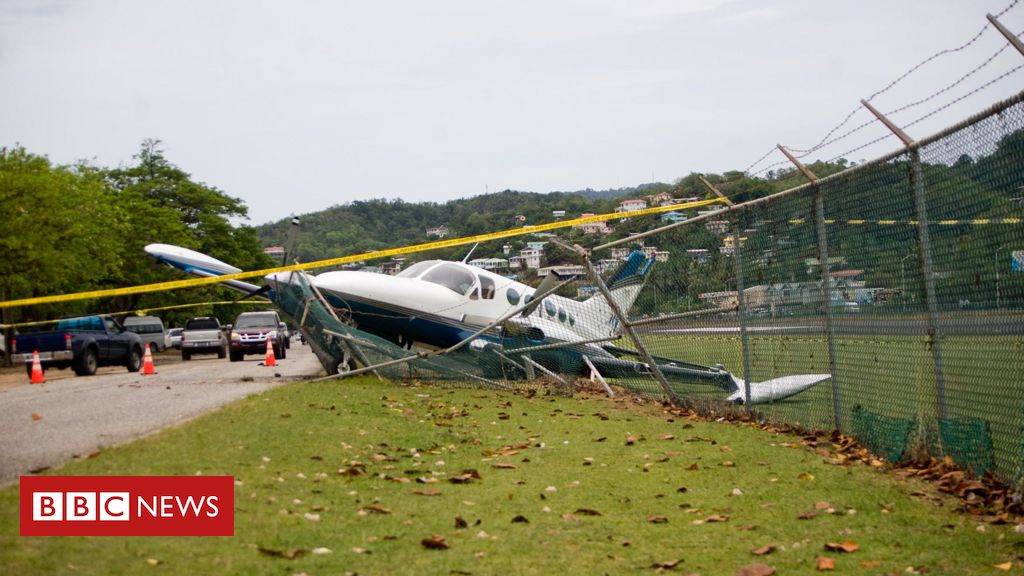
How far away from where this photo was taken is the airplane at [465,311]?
1664 centimetres

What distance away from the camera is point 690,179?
20547 mm

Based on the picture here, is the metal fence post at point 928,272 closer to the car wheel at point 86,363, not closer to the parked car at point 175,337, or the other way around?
the car wheel at point 86,363

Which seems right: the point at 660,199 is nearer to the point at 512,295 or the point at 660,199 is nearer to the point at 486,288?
the point at 512,295

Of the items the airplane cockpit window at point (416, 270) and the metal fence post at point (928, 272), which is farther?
the airplane cockpit window at point (416, 270)

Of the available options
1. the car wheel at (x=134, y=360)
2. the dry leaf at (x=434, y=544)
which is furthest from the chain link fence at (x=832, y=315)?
the car wheel at (x=134, y=360)

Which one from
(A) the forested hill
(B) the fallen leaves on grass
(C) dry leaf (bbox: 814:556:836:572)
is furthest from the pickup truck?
(A) the forested hill

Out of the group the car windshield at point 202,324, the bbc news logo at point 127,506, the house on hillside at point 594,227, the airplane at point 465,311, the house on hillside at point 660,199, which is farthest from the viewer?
the car windshield at point 202,324

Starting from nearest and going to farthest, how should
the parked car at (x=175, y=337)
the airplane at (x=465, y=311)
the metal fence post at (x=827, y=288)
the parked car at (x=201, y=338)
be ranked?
the metal fence post at (x=827, y=288) → the airplane at (x=465, y=311) → the parked car at (x=201, y=338) → the parked car at (x=175, y=337)

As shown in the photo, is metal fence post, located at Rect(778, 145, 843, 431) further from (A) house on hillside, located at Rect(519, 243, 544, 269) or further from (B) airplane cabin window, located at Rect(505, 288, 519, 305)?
(A) house on hillside, located at Rect(519, 243, 544, 269)

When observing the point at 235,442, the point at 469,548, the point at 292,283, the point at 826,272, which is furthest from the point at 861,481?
the point at 292,283

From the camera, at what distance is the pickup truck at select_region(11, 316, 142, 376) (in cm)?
2359

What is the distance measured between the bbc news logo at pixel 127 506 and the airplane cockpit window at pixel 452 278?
509 inches

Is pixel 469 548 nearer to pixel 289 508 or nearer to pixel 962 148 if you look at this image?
pixel 289 508

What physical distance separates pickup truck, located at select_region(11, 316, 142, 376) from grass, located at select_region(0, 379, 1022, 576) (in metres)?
14.4
